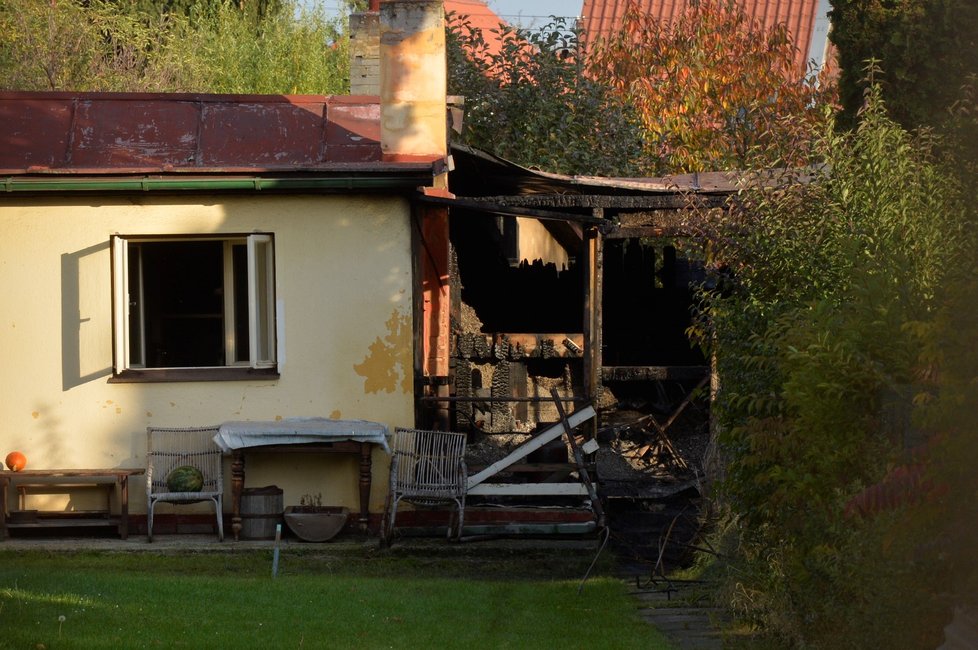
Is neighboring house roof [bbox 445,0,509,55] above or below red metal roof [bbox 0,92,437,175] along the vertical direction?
above

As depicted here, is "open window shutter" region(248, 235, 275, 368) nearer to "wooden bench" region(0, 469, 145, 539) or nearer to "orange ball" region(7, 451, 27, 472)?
"wooden bench" region(0, 469, 145, 539)

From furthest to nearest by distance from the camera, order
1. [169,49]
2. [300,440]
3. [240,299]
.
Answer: [169,49] → [240,299] → [300,440]

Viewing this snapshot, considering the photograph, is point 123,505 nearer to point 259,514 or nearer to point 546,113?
point 259,514

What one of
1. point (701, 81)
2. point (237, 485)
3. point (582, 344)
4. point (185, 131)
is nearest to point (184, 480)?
point (237, 485)

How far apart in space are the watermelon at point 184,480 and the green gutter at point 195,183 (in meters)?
2.39

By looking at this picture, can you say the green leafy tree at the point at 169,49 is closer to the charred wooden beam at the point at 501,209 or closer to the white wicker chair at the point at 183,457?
the white wicker chair at the point at 183,457

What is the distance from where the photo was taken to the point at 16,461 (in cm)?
1107

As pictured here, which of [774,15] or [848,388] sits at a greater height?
[774,15]

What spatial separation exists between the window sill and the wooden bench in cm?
78

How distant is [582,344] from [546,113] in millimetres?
6537

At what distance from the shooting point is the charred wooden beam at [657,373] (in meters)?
12.0

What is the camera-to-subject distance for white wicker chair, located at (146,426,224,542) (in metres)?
11.1

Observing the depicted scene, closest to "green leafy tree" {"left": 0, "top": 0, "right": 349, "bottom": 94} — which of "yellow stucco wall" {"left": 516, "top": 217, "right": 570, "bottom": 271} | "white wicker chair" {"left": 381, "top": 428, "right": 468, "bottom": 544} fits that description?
"yellow stucco wall" {"left": 516, "top": 217, "right": 570, "bottom": 271}

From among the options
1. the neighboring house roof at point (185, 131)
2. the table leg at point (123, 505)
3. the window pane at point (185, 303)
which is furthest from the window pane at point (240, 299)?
the table leg at point (123, 505)
